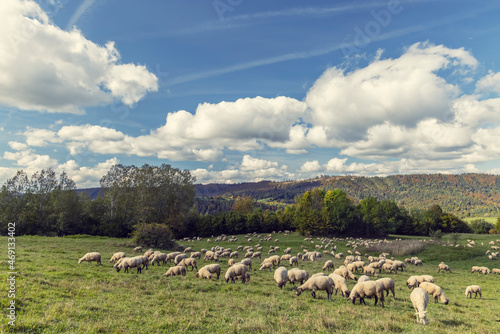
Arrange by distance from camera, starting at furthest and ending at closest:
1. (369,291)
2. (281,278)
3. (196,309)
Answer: (281,278)
(369,291)
(196,309)

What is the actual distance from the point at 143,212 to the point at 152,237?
28.3 metres

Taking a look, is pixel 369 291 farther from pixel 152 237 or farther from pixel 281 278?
pixel 152 237

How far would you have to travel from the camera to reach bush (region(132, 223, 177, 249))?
44156 millimetres

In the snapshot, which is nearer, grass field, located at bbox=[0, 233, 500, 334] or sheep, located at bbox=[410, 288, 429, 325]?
grass field, located at bbox=[0, 233, 500, 334]

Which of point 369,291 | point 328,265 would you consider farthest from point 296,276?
point 328,265

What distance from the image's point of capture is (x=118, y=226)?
70.2 m

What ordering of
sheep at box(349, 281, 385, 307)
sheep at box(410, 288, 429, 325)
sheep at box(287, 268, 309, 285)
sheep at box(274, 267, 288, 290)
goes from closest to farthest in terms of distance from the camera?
sheep at box(410, 288, 429, 325), sheep at box(349, 281, 385, 307), sheep at box(274, 267, 288, 290), sheep at box(287, 268, 309, 285)

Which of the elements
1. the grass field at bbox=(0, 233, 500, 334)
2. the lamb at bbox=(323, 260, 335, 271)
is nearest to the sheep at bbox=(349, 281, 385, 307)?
the grass field at bbox=(0, 233, 500, 334)

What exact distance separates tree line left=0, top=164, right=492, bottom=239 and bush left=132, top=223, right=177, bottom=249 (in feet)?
4.88

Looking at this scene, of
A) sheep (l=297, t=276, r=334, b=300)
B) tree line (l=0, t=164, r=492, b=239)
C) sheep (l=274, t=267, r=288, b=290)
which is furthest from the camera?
tree line (l=0, t=164, r=492, b=239)

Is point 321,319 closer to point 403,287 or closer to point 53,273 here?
point 403,287

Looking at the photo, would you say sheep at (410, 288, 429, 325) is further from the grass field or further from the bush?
the bush

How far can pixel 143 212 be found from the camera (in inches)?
2746

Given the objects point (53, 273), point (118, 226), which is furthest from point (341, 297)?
point (118, 226)
